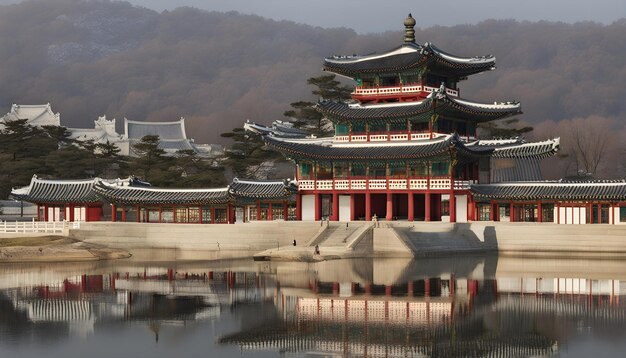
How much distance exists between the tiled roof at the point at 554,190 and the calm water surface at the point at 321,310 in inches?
270

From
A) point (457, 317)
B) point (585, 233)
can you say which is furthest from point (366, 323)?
point (585, 233)

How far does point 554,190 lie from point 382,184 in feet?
41.1

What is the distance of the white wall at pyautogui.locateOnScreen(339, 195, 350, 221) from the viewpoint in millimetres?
85375

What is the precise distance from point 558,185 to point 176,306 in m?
36.0

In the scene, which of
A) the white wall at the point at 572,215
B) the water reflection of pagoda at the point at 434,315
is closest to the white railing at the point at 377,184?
the white wall at the point at 572,215

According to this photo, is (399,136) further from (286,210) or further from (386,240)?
(386,240)

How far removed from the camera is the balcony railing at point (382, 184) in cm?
8225

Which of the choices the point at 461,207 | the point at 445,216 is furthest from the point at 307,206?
the point at 461,207

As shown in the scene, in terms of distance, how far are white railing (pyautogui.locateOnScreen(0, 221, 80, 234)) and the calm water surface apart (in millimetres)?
15339

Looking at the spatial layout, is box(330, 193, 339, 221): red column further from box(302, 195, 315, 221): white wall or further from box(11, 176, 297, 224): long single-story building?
box(11, 176, 297, 224): long single-story building

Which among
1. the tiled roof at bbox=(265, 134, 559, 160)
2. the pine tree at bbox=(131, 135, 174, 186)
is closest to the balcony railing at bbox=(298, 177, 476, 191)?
the tiled roof at bbox=(265, 134, 559, 160)

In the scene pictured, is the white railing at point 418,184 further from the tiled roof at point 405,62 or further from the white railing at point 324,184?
the tiled roof at point 405,62

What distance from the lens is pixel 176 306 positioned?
53438 millimetres

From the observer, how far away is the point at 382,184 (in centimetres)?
8375
